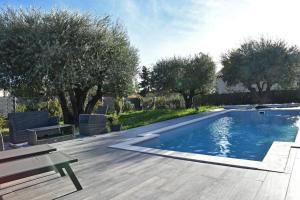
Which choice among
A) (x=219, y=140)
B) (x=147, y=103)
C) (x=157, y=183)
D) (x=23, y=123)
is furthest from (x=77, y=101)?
(x=147, y=103)

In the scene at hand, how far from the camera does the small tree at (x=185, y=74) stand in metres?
19.9

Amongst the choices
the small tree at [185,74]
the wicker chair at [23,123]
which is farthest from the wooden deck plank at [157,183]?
the small tree at [185,74]

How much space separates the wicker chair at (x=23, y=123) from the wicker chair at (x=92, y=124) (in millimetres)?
973

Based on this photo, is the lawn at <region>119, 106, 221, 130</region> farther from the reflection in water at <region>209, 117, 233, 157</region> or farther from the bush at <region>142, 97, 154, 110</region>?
the bush at <region>142, 97, 154, 110</region>

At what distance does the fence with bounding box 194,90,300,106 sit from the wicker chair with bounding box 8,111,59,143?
21957 mm

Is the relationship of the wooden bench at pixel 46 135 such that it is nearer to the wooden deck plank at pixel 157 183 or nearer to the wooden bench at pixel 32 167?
the wooden deck plank at pixel 157 183

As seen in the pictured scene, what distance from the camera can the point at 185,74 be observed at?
20.1 meters

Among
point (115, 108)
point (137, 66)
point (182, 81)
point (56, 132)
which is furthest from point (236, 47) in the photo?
point (56, 132)

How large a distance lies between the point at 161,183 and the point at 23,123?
5.77 m

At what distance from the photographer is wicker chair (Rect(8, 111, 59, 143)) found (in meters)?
7.48

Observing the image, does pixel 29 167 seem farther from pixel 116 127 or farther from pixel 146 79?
pixel 146 79

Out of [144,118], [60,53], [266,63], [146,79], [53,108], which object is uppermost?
[266,63]

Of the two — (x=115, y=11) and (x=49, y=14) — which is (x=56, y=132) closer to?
(x=49, y=14)

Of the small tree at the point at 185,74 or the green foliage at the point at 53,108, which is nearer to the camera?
the green foliage at the point at 53,108
